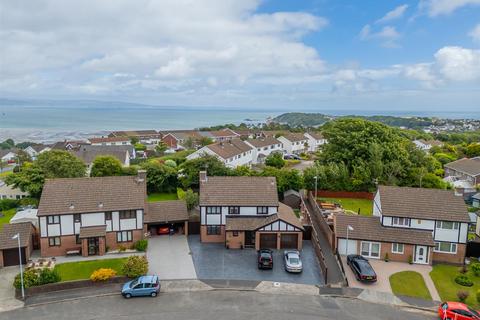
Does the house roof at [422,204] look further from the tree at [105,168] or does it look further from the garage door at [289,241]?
the tree at [105,168]

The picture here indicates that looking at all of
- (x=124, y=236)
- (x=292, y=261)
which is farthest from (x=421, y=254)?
(x=124, y=236)

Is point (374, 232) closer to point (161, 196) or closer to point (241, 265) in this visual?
point (241, 265)

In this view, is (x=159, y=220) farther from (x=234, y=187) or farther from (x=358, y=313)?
(x=358, y=313)

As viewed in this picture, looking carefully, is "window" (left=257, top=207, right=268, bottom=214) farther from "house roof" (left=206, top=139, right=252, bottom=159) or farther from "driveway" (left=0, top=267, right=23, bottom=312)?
"house roof" (left=206, top=139, right=252, bottom=159)


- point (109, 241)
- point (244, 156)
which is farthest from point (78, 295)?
point (244, 156)

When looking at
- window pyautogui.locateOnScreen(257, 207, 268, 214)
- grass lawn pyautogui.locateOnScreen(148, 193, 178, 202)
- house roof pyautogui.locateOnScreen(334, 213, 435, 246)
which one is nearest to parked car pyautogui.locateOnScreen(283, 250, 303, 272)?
house roof pyautogui.locateOnScreen(334, 213, 435, 246)

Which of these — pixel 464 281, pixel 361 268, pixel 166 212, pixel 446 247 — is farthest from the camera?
pixel 166 212
